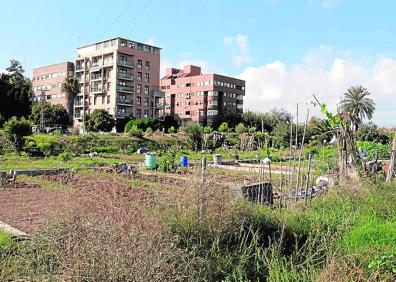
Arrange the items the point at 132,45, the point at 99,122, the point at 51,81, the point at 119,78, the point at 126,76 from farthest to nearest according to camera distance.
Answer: the point at 51,81 → the point at 132,45 → the point at 126,76 → the point at 119,78 → the point at 99,122

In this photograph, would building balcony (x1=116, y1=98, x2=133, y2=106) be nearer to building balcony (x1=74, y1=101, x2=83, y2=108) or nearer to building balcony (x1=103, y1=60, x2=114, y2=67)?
building balcony (x1=103, y1=60, x2=114, y2=67)

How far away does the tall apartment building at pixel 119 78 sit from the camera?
66.8 meters

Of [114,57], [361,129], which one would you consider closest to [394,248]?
[361,129]

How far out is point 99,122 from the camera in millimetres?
55625

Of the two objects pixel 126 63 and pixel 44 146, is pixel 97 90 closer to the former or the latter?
pixel 126 63

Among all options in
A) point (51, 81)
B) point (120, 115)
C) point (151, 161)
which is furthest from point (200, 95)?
point (151, 161)

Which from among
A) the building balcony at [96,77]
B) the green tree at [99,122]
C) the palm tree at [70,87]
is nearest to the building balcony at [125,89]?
the building balcony at [96,77]

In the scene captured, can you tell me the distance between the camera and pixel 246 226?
5.58 metres

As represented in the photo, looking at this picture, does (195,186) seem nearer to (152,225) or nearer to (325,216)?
(152,225)

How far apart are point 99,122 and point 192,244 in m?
52.4

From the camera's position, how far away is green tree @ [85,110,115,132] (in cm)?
5578

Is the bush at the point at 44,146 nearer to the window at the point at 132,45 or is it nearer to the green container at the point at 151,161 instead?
the green container at the point at 151,161

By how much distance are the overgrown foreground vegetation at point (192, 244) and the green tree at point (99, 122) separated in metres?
51.1

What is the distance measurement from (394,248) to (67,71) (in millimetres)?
74740
